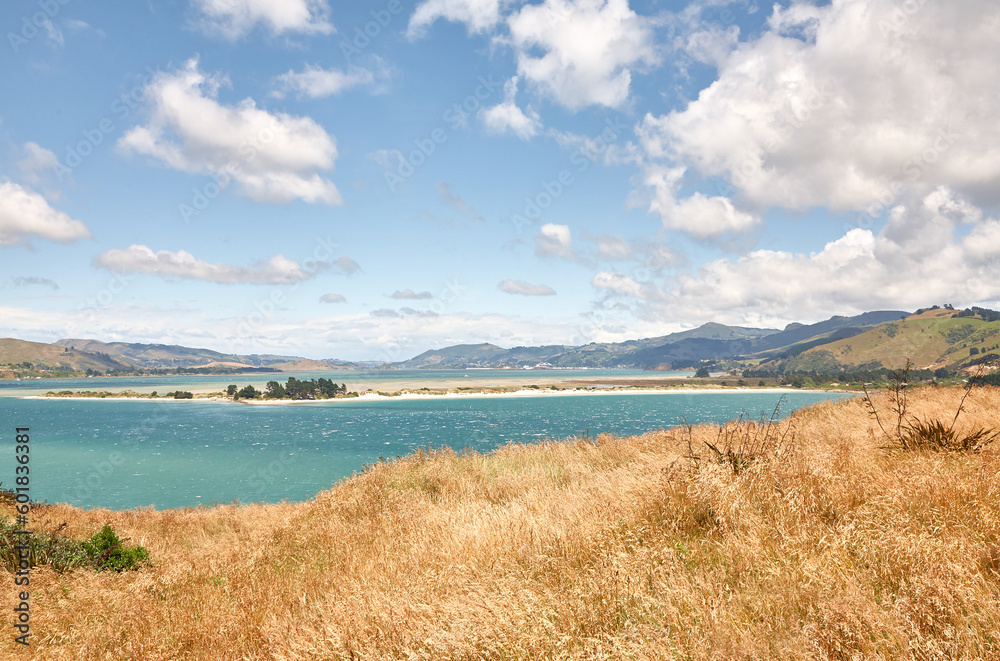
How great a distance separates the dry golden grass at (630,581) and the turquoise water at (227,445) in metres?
7.79

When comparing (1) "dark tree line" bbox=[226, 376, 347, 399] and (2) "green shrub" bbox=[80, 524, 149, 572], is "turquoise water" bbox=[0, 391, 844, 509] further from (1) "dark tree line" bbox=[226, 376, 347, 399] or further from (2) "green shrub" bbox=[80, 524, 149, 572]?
(1) "dark tree line" bbox=[226, 376, 347, 399]

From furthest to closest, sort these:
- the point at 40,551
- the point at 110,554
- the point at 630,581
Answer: the point at 110,554, the point at 40,551, the point at 630,581

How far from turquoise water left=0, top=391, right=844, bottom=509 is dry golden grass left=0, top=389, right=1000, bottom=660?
25.6 feet

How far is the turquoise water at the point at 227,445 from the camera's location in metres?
41.5

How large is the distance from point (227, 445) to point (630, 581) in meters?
79.3

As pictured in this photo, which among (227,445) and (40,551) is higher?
(40,551)

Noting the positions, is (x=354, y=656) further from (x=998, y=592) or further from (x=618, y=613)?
(x=998, y=592)

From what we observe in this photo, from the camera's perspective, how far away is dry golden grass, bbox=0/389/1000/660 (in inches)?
139

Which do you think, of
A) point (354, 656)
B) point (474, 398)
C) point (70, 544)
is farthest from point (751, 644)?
point (474, 398)

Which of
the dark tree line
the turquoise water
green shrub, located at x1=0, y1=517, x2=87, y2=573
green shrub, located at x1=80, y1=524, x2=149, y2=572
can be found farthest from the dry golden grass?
the dark tree line

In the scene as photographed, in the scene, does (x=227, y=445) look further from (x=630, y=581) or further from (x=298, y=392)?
(x=298, y=392)

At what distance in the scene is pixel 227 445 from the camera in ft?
230

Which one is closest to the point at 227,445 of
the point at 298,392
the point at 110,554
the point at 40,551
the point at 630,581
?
the point at 110,554

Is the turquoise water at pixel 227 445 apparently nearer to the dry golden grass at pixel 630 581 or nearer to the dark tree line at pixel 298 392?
the dry golden grass at pixel 630 581
